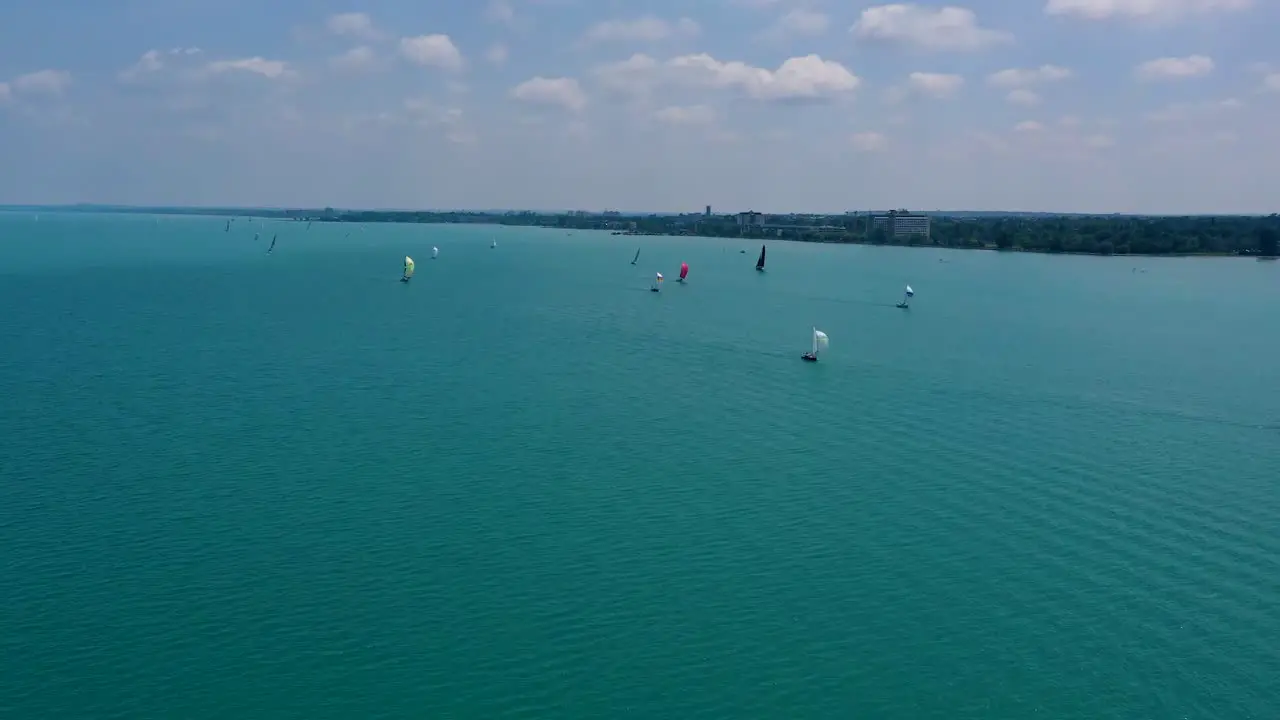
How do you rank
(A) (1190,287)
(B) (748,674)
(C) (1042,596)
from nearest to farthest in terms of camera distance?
1. (B) (748,674)
2. (C) (1042,596)
3. (A) (1190,287)

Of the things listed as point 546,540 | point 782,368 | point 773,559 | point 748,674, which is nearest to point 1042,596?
point 773,559

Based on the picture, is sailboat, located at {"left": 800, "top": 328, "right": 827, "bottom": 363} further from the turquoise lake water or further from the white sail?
the turquoise lake water

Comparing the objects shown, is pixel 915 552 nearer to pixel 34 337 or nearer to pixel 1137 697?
pixel 1137 697

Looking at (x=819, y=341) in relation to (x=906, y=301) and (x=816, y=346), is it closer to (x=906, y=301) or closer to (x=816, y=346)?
(x=816, y=346)

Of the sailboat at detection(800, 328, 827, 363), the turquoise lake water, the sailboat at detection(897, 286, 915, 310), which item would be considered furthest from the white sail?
the sailboat at detection(897, 286, 915, 310)

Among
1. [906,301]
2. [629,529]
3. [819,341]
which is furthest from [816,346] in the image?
[906,301]

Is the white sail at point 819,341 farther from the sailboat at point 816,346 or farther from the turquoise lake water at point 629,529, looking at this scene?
the turquoise lake water at point 629,529

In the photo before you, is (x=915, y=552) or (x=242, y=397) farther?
(x=242, y=397)
